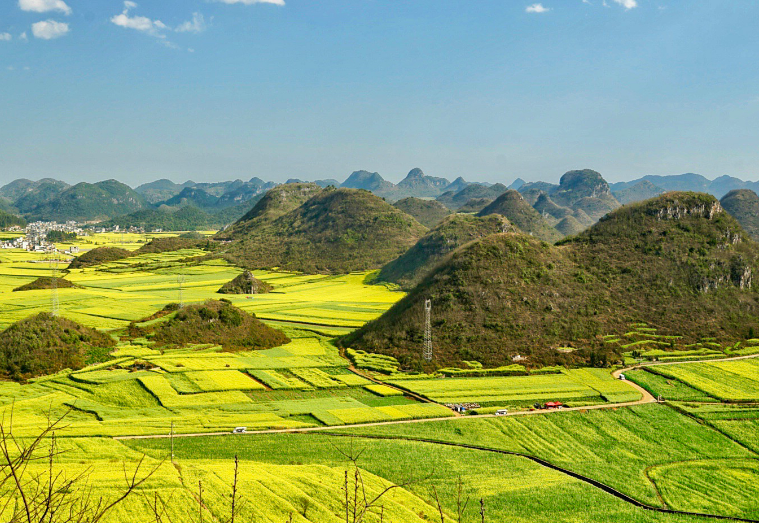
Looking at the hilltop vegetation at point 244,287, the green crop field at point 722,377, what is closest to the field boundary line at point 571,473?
the green crop field at point 722,377

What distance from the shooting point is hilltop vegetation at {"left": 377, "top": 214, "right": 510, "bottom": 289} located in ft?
506

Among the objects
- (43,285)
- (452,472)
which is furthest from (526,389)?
(43,285)

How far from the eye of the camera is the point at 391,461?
4378cm

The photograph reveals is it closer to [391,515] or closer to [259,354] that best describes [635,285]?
[259,354]

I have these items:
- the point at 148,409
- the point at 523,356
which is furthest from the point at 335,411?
the point at 523,356

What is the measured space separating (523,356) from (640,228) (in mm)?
50768

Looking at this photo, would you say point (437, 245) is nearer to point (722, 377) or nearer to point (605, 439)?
point (722, 377)

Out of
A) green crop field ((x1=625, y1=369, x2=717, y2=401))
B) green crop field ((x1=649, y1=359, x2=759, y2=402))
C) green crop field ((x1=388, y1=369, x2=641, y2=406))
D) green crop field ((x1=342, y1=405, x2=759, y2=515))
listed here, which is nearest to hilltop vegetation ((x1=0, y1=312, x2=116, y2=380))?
green crop field ((x1=388, y1=369, x2=641, y2=406))

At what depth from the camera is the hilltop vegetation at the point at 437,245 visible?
154m

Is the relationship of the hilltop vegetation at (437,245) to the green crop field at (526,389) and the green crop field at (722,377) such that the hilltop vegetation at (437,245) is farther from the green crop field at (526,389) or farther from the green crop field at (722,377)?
the green crop field at (722,377)

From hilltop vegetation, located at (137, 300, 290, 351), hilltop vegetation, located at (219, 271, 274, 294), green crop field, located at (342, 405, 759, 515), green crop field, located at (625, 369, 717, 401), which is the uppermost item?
hilltop vegetation, located at (219, 271, 274, 294)

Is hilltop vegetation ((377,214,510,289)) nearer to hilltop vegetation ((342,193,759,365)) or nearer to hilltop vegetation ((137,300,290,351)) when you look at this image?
hilltop vegetation ((342,193,759,365))

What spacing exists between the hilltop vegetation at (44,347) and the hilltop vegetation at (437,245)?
8630cm

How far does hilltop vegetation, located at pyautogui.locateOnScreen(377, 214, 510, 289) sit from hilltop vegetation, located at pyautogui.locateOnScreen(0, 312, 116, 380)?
86302 millimetres
